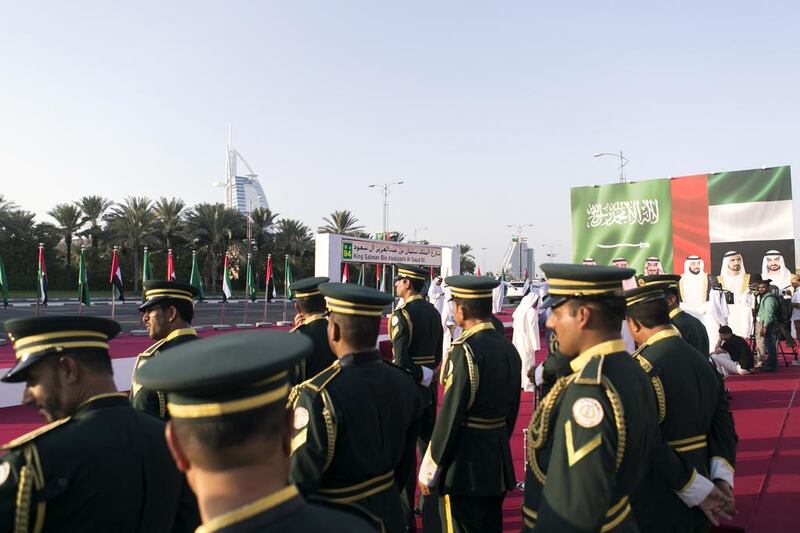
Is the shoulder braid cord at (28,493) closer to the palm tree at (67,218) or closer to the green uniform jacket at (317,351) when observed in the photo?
the green uniform jacket at (317,351)

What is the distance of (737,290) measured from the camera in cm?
1647

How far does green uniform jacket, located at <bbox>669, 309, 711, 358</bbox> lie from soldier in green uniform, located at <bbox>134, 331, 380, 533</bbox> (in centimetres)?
Result: 520

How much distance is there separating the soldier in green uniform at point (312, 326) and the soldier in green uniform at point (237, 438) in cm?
361

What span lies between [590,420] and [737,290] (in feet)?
55.8

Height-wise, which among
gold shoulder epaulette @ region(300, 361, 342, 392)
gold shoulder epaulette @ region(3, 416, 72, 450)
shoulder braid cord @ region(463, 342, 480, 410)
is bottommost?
shoulder braid cord @ region(463, 342, 480, 410)

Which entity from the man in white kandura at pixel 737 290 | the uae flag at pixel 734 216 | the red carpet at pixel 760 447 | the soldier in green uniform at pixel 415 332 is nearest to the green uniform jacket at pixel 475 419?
the red carpet at pixel 760 447

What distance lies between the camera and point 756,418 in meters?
8.12

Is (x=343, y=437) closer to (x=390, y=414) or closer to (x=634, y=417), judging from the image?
(x=390, y=414)

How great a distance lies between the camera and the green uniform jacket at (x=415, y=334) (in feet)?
21.6

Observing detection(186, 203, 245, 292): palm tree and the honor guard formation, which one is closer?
the honor guard formation

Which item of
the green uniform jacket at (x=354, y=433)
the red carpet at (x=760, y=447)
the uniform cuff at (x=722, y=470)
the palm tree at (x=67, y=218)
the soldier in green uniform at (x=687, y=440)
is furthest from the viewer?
the palm tree at (x=67, y=218)

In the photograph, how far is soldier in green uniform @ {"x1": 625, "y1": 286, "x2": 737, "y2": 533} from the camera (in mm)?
2750

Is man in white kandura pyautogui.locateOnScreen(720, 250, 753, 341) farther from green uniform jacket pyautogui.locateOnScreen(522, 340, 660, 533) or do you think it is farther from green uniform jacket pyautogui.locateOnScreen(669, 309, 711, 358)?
green uniform jacket pyautogui.locateOnScreen(522, 340, 660, 533)

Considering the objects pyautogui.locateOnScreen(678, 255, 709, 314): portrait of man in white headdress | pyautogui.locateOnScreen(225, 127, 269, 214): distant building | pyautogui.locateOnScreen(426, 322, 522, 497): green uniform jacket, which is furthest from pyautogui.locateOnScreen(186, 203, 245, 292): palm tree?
pyautogui.locateOnScreen(225, 127, 269, 214): distant building
